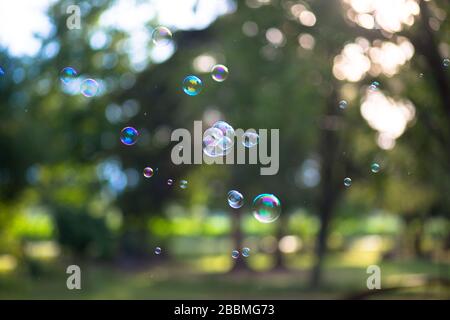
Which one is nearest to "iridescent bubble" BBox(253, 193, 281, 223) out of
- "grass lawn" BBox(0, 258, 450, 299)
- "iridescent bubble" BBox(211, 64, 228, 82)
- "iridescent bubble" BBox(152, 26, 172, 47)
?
"iridescent bubble" BBox(211, 64, 228, 82)

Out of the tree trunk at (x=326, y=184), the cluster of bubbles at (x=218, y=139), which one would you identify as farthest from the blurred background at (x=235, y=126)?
the cluster of bubbles at (x=218, y=139)

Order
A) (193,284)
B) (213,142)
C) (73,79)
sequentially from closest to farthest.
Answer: (213,142)
(73,79)
(193,284)

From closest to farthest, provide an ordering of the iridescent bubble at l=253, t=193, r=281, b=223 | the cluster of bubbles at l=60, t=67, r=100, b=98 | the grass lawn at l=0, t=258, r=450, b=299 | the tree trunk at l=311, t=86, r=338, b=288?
the iridescent bubble at l=253, t=193, r=281, b=223
the cluster of bubbles at l=60, t=67, r=100, b=98
the grass lawn at l=0, t=258, r=450, b=299
the tree trunk at l=311, t=86, r=338, b=288

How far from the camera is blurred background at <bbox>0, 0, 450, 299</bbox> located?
10.4 meters

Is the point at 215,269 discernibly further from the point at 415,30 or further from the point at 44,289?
the point at 415,30

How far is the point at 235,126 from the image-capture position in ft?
39.3

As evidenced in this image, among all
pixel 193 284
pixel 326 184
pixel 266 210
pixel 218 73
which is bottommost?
pixel 266 210

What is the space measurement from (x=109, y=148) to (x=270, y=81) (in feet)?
30.6

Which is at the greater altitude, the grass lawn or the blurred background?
the blurred background

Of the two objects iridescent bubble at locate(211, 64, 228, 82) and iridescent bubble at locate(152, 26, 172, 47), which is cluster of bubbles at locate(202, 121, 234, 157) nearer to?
iridescent bubble at locate(211, 64, 228, 82)

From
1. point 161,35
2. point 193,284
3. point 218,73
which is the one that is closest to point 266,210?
point 218,73

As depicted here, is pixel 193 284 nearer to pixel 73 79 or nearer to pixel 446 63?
pixel 73 79

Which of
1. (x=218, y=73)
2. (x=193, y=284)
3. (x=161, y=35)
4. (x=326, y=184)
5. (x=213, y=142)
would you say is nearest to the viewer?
(x=213, y=142)

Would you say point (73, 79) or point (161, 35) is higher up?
point (161, 35)
